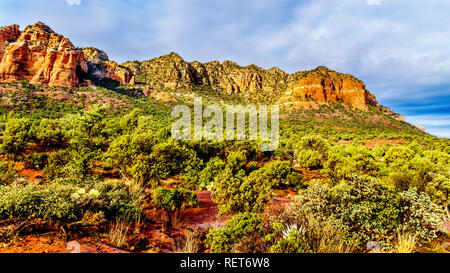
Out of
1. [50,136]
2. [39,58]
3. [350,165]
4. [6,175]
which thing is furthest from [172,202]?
[39,58]

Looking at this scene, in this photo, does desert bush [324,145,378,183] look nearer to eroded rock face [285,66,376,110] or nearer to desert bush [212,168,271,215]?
desert bush [212,168,271,215]

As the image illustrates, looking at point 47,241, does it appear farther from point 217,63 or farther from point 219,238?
point 217,63

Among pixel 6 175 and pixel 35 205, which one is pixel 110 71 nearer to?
pixel 6 175

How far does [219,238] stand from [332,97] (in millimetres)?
86716

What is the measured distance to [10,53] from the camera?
58.6 metres

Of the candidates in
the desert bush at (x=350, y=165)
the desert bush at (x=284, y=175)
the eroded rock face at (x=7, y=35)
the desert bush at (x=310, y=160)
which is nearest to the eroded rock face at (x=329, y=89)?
the desert bush at (x=310, y=160)

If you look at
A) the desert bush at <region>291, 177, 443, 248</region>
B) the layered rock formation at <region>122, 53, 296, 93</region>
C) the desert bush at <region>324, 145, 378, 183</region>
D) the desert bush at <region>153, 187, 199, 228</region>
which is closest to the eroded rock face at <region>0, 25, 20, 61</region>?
the layered rock formation at <region>122, 53, 296, 93</region>

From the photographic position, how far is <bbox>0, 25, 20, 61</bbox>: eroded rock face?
61931 millimetres

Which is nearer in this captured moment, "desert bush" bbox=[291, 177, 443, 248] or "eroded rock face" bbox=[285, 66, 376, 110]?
"desert bush" bbox=[291, 177, 443, 248]

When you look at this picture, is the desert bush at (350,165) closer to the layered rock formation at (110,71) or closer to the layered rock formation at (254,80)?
the layered rock formation at (254,80)

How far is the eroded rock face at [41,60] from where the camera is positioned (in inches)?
2215

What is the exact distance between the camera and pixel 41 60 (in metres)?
61.0

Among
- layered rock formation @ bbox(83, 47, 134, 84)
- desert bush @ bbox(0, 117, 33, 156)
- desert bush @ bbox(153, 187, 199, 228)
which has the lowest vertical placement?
desert bush @ bbox(153, 187, 199, 228)

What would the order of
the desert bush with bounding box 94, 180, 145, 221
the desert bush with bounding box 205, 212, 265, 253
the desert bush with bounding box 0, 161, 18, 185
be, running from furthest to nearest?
the desert bush with bounding box 0, 161, 18, 185, the desert bush with bounding box 94, 180, 145, 221, the desert bush with bounding box 205, 212, 265, 253
